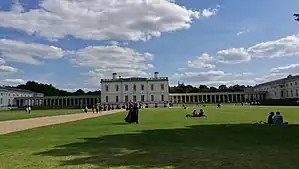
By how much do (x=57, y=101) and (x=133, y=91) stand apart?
35069 mm

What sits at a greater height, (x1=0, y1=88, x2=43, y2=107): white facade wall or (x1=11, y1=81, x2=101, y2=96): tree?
(x1=11, y1=81, x2=101, y2=96): tree

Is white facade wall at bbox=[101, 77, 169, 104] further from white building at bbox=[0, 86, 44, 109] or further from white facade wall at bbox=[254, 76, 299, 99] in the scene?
white facade wall at bbox=[254, 76, 299, 99]

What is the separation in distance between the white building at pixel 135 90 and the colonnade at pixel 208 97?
12.3 m

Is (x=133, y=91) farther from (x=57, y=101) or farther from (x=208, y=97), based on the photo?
(x=57, y=101)

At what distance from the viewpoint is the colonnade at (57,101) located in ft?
428

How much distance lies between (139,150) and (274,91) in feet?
426

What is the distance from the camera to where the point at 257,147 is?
9945mm

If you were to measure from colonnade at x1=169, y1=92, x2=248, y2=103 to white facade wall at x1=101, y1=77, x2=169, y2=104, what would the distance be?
1223cm

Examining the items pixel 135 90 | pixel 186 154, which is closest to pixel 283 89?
pixel 135 90

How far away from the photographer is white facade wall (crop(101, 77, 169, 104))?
118312 mm

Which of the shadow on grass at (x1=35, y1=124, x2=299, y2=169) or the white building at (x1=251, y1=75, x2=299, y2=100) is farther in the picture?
the white building at (x1=251, y1=75, x2=299, y2=100)

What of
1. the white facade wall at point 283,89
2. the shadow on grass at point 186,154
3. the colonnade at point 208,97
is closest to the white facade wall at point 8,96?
the colonnade at point 208,97

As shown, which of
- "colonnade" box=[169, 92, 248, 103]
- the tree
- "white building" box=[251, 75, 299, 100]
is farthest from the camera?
the tree

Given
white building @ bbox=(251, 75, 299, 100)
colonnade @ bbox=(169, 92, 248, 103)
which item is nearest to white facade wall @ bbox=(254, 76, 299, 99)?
white building @ bbox=(251, 75, 299, 100)
